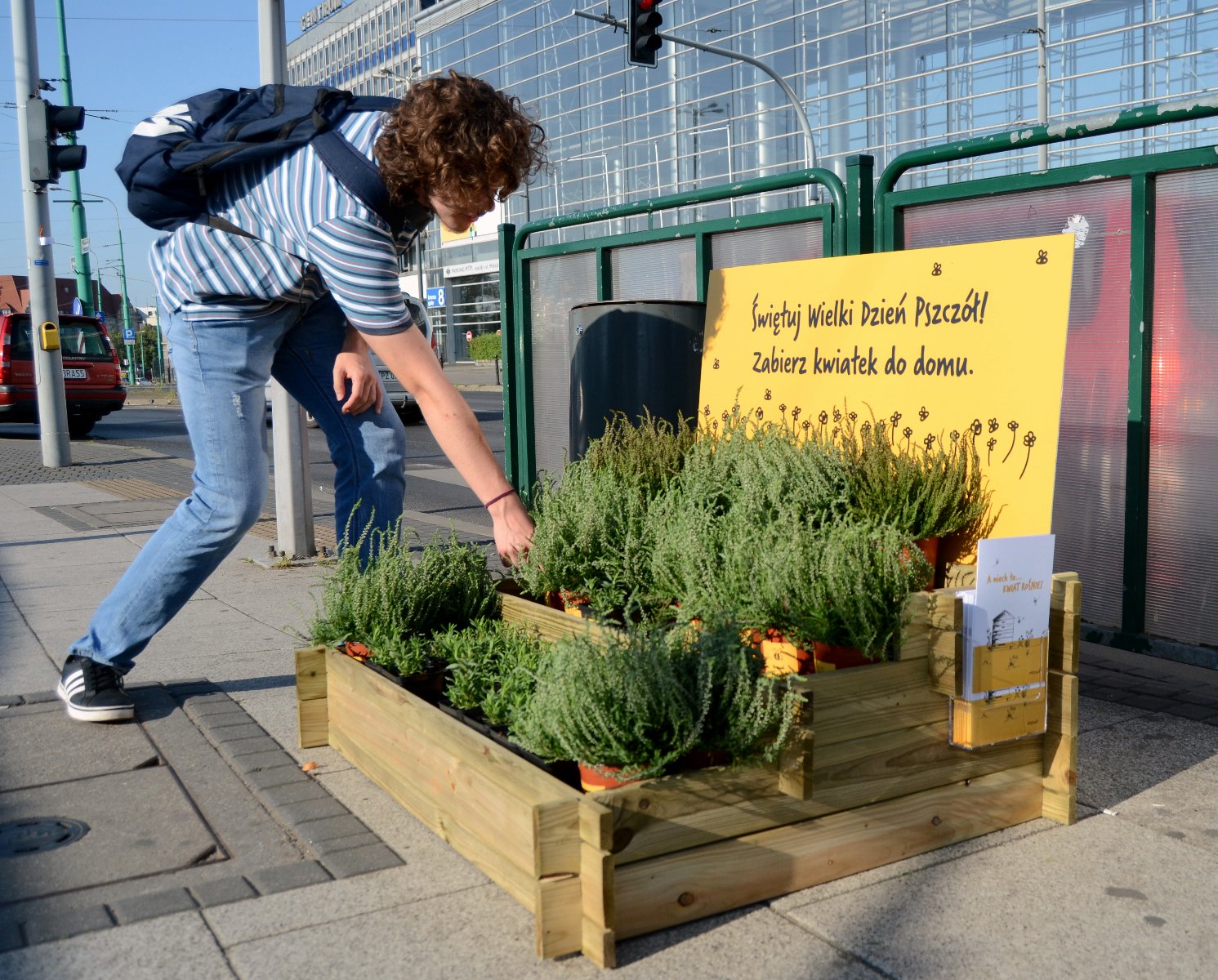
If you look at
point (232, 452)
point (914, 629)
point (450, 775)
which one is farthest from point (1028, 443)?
point (232, 452)

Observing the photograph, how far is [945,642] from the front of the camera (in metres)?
2.82

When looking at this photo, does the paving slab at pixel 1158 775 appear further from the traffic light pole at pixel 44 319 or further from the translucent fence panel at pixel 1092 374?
the traffic light pole at pixel 44 319

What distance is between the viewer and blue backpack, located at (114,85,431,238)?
3.39 meters

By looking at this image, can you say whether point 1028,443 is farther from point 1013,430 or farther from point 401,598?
point 401,598

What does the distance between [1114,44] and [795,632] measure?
2390 cm

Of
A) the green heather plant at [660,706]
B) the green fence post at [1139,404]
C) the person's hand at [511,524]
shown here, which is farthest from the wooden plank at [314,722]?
the green fence post at [1139,404]

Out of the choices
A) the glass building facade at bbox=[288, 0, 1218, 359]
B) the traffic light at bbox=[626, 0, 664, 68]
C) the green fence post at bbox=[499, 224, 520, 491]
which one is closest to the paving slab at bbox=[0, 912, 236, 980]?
the green fence post at bbox=[499, 224, 520, 491]

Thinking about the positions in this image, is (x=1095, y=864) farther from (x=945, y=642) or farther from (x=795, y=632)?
(x=795, y=632)

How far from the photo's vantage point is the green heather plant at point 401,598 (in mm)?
3518

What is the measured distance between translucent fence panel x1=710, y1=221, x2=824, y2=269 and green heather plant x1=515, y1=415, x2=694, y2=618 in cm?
130

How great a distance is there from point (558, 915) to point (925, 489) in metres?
1.50

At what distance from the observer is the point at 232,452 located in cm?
378

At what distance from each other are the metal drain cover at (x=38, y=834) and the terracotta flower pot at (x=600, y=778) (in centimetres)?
134

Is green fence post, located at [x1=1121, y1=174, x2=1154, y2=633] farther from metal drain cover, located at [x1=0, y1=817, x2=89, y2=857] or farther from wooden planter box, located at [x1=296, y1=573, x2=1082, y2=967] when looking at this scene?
metal drain cover, located at [x1=0, y1=817, x2=89, y2=857]
